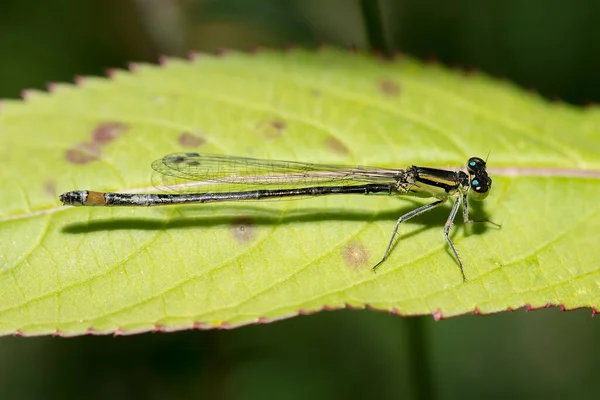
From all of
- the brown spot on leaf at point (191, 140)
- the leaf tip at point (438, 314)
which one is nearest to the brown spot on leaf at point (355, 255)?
the leaf tip at point (438, 314)

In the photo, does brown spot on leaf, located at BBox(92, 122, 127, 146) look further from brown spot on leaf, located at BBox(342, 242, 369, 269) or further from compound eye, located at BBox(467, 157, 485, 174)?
compound eye, located at BBox(467, 157, 485, 174)

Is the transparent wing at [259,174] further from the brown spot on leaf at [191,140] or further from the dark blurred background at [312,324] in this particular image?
the dark blurred background at [312,324]

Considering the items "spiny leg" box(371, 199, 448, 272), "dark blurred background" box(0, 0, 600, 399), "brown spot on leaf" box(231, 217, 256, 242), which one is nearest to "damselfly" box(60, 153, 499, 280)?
"spiny leg" box(371, 199, 448, 272)

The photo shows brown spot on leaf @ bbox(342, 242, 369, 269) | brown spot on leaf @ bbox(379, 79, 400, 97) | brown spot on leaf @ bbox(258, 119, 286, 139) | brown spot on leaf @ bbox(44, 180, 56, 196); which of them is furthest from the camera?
brown spot on leaf @ bbox(379, 79, 400, 97)

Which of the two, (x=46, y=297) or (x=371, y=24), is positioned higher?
(x=371, y=24)

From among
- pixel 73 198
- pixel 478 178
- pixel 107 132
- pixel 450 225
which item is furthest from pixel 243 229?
pixel 478 178

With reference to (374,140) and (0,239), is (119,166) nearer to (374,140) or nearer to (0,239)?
(0,239)

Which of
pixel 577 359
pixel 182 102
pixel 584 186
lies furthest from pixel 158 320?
pixel 577 359

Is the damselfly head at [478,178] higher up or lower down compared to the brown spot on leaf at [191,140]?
lower down
